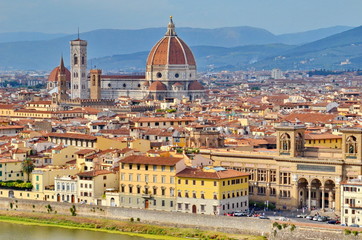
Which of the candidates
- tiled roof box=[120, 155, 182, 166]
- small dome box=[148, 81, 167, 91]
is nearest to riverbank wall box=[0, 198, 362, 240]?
tiled roof box=[120, 155, 182, 166]

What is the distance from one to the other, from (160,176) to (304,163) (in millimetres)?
6740

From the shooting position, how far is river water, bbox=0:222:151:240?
4831 centimetres

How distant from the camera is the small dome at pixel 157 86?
471 feet

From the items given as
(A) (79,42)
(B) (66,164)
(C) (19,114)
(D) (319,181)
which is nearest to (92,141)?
(B) (66,164)

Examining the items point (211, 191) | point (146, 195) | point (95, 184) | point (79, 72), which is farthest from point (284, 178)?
point (79, 72)

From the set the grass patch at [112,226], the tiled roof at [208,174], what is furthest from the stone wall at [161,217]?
the tiled roof at [208,174]

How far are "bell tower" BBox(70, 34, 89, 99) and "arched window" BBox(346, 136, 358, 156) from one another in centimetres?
9491

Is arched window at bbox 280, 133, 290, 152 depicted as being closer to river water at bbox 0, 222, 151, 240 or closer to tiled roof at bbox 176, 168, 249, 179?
tiled roof at bbox 176, 168, 249, 179

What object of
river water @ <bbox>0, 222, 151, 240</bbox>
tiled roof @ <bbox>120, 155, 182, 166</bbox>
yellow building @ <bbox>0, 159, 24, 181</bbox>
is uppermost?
tiled roof @ <bbox>120, 155, 182, 166</bbox>

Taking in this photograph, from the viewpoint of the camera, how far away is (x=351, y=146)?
4919 cm

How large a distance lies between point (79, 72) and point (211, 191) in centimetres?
9571

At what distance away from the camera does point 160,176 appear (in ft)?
166

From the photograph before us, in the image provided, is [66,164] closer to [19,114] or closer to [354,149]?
[354,149]

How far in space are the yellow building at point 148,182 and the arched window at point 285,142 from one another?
483 cm
